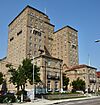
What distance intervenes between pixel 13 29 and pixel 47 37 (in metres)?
16.7

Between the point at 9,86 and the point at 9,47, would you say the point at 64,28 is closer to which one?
the point at 9,47

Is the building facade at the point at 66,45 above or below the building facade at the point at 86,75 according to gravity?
above

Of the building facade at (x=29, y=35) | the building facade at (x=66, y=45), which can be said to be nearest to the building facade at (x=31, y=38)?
the building facade at (x=29, y=35)

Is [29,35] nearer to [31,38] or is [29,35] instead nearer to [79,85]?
[31,38]

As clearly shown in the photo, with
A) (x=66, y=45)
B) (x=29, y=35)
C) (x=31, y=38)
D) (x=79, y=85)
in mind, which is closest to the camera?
(x=79, y=85)

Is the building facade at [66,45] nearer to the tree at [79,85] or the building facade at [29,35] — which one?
the building facade at [29,35]

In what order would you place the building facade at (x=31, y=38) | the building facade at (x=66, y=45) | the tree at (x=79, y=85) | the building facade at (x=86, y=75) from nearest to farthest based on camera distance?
the building facade at (x=31, y=38)
the tree at (x=79, y=85)
the building facade at (x=86, y=75)
the building facade at (x=66, y=45)

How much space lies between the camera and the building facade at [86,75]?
87250 mm

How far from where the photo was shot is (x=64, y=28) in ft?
356

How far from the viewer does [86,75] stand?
3442 inches

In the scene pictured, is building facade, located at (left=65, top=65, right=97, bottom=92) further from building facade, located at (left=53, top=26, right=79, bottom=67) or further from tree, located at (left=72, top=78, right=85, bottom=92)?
building facade, located at (left=53, top=26, right=79, bottom=67)

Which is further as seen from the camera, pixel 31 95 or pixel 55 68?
pixel 55 68

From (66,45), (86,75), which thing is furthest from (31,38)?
(86,75)

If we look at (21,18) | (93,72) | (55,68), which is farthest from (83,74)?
(21,18)
